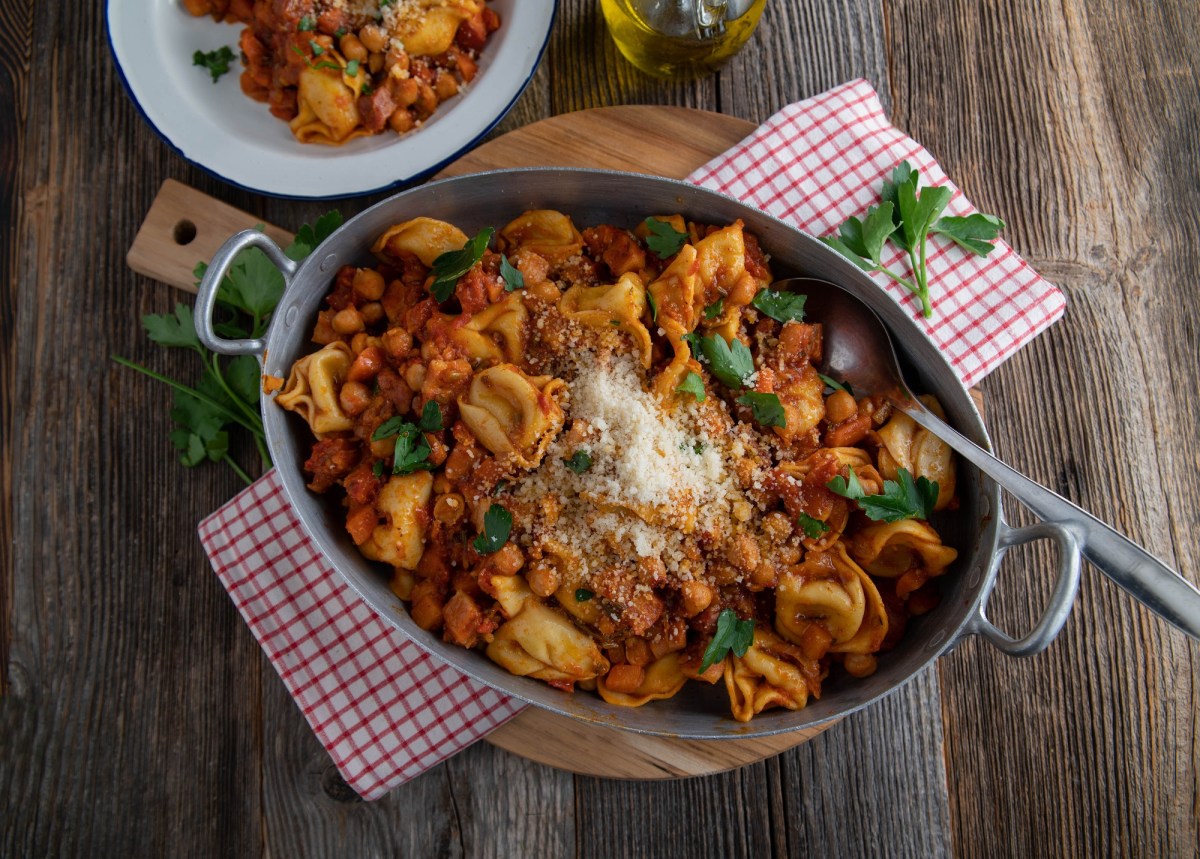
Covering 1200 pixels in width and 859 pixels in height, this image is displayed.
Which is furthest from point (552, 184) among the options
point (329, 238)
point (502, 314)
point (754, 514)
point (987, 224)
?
point (987, 224)

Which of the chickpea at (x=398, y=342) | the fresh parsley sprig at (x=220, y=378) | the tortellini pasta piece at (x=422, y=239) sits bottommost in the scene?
the fresh parsley sprig at (x=220, y=378)

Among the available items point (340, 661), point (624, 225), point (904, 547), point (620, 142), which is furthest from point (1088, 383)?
point (340, 661)

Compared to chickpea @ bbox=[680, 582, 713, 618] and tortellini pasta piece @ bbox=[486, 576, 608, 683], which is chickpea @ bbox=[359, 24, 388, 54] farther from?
chickpea @ bbox=[680, 582, 713, 618]

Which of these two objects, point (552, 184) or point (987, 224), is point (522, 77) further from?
point (987, 224)

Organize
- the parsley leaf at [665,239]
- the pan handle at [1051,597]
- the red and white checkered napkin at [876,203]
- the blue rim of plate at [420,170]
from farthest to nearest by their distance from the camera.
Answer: the blue rim of plate at [420,170], the red and white checkered napkin at [876,203], the parsley leaf at [665,239], the pan handle at [1051,597]

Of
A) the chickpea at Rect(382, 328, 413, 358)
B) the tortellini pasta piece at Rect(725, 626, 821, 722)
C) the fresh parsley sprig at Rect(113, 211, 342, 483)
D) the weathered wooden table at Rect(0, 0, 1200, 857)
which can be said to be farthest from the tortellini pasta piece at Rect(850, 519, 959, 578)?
the fresh parsley sprig at Rect(113, 211, 342, 483)

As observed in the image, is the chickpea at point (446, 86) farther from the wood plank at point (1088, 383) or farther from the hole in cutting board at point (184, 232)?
the wood plank at point (1088, 383)

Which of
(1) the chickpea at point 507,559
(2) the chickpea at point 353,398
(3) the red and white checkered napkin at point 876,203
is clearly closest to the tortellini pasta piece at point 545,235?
(3) the red and white checkered napkin at point 876,203
